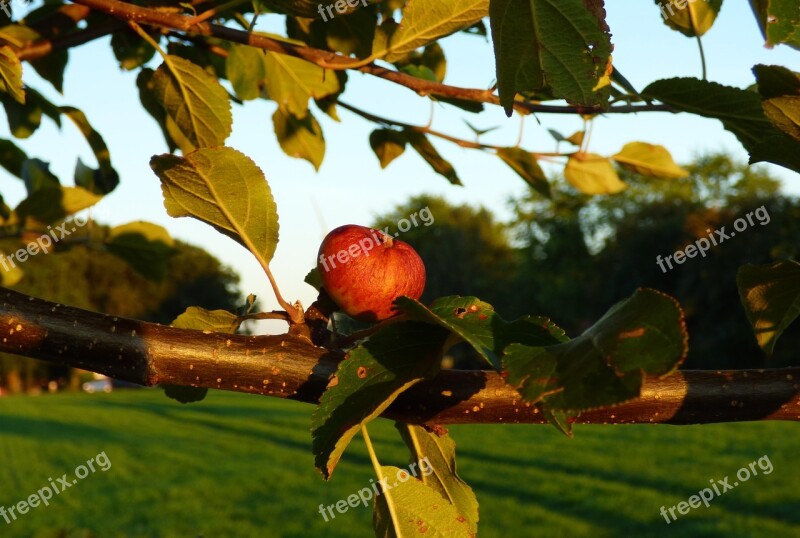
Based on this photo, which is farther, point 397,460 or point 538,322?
point 397,460

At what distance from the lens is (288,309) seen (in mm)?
1176

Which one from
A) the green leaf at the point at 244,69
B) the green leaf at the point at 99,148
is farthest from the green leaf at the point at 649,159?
the green leaf at the point at 99,148

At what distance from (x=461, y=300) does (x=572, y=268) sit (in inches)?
1985

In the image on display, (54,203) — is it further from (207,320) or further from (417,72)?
(207,320)

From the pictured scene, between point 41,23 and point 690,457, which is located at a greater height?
point 41,23

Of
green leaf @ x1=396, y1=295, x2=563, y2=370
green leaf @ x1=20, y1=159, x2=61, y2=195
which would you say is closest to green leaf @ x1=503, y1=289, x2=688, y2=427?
green leaf @ x1=396, y1=295, x2=563, y2=370

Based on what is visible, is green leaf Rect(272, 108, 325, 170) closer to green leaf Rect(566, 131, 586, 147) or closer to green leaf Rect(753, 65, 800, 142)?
green leaf Rect(566, 131, 586, 147)

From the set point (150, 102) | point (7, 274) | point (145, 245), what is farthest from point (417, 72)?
point (7, 274)

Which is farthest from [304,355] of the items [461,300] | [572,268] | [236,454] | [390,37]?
[572,268]

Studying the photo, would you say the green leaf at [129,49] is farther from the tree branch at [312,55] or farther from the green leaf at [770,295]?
the green leaf at [770,295]

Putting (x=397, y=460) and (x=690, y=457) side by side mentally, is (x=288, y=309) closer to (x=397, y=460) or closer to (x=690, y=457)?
(x=690, y=457)

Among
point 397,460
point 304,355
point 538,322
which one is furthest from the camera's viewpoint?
point 397,460

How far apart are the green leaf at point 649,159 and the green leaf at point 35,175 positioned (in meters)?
1.87

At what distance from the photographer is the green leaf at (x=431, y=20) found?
167 cm
